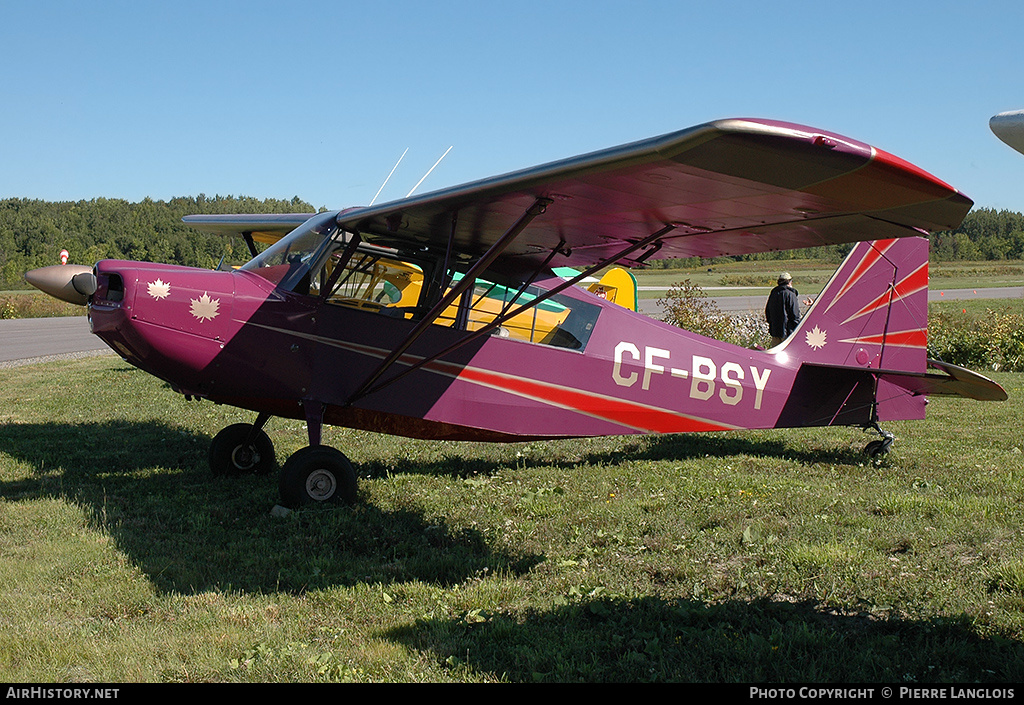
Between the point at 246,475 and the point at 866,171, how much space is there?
585cm

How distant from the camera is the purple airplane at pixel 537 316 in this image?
4250 millimetres

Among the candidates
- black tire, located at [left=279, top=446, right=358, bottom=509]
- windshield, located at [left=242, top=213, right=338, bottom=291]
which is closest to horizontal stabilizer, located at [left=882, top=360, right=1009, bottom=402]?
black tire, located at [left=279, top=446, right=358, bottom=509]

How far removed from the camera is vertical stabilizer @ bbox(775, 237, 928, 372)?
7953 mm

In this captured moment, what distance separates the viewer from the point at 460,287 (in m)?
5.47

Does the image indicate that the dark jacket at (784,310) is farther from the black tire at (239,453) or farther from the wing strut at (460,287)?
the black tire at (239,453)

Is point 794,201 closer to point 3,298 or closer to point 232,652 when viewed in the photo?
point 232,652

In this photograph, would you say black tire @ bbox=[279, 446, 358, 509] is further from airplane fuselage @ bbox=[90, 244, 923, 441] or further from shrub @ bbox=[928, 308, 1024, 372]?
shrub @ bbox=[928, 308, 1024, 372]

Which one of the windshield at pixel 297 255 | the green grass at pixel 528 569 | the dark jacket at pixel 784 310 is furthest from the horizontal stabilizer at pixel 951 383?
the windshield at pixel 297 255

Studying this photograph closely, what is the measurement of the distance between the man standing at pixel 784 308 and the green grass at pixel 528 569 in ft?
13.5

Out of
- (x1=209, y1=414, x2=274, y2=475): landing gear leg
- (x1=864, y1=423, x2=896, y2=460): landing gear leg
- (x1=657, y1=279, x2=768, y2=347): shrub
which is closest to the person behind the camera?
(x1=209, y1=414, x2=274, y2=475): landing gear leg

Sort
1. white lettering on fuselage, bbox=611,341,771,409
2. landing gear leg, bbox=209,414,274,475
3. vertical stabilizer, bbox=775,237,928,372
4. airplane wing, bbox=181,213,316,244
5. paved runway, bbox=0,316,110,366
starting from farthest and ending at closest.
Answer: paved runway, bbox=0,316,110,366
airplane wing, bbox=181,213,316,244
vertical stabilizer, bbox=775,237,928,372
white lettering on fuselage, bbox=611,341,771,409
landing gear leg, bbox=209,414,274,475

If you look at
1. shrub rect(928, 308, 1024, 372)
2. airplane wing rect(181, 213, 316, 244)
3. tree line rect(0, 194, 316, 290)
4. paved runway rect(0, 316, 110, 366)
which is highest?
tree line rect(0, 194, 316, 290)

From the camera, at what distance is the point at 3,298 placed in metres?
36.4

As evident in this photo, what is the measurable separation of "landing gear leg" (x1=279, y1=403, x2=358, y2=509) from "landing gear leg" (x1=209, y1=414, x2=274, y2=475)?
4.13 feet
